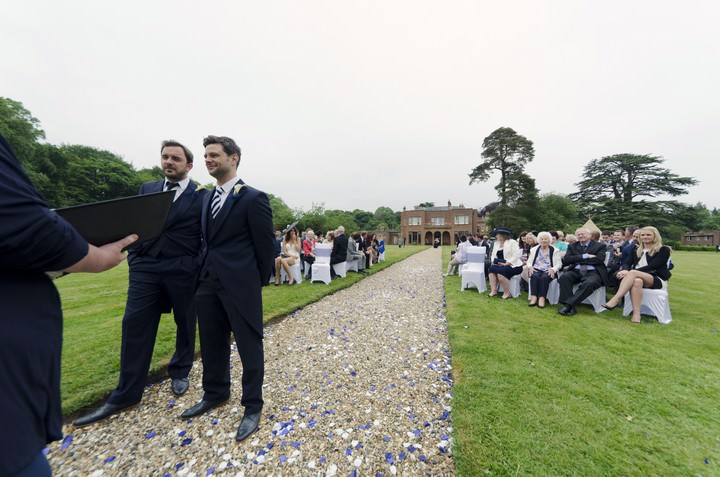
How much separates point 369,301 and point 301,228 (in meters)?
44.3

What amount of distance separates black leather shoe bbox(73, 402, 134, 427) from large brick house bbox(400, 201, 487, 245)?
56.3m

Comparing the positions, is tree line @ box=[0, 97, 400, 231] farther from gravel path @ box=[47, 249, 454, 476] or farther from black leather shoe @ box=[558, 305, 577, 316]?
black leather shoe @ box=[558, 305, 577, 316]

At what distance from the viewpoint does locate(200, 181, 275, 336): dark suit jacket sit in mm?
2279

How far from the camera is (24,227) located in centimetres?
90

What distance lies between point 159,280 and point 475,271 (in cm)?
764

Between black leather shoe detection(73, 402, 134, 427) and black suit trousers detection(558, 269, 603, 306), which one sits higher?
black suit trousers detection(558, 269, 603, 306)

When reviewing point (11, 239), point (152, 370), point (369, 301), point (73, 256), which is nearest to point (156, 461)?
point (152, 370)

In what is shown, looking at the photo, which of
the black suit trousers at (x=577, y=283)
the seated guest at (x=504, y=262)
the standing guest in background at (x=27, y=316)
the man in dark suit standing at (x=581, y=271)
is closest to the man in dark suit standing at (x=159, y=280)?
the standing guest in background at (x=27, y=316)

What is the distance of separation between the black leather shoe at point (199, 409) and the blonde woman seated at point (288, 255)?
6018 mm

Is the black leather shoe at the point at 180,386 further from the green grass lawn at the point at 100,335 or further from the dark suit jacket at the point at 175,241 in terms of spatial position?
the dark suit jacket at the point at 175,241

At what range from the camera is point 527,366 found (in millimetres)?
3410

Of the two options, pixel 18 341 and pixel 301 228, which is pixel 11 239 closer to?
pixel 18 341

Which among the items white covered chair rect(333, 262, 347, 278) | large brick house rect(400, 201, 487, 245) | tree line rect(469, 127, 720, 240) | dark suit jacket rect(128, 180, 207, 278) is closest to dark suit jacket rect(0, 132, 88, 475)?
dark suit jacket rect(128, 180, 207, 278)

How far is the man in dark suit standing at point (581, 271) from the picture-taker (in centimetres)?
570
